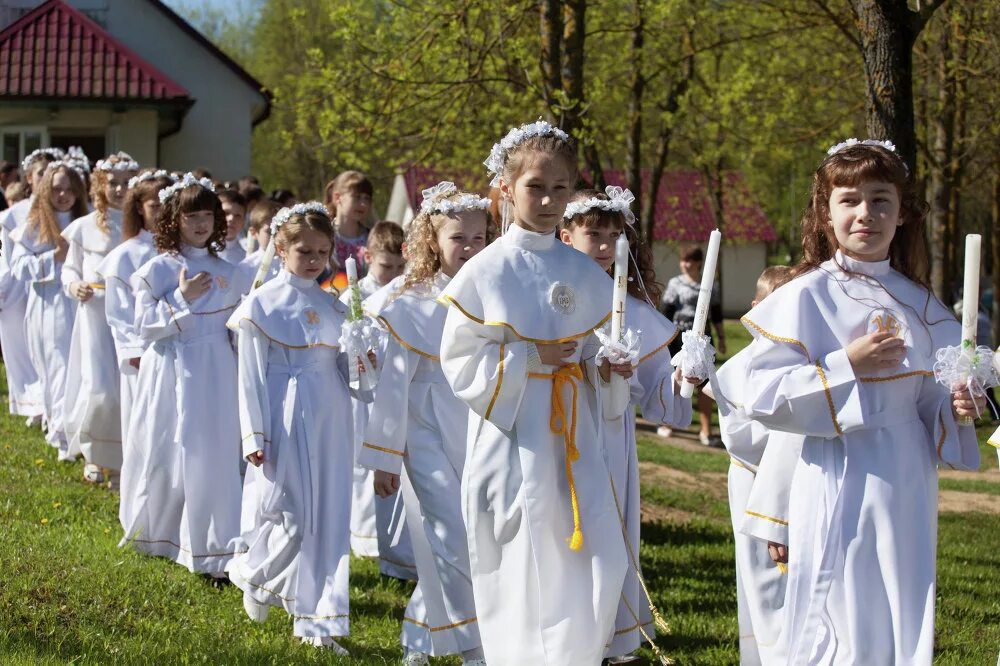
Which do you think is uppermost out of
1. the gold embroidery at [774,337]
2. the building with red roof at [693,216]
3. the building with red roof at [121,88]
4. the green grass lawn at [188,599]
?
the building with red roof at [121,88]

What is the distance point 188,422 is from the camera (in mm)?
7945

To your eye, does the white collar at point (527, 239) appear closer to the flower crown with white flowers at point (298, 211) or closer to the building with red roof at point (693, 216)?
the flower crown with white flowers at point (298, 211)

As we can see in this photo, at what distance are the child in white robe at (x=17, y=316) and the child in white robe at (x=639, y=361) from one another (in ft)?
23.7

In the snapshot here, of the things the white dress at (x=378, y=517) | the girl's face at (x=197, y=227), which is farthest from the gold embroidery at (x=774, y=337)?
the girl's face at (x=197, y=227)

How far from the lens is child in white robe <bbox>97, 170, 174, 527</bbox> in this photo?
27.1 ft

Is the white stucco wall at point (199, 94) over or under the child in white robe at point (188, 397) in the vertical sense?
over

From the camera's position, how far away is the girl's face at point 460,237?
6.61 meters

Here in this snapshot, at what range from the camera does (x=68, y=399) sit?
35.2 ft

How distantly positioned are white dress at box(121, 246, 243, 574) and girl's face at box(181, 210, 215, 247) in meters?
0.05

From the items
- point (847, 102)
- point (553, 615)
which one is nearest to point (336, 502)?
point (553, 615)

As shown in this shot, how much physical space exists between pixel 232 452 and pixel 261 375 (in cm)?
131

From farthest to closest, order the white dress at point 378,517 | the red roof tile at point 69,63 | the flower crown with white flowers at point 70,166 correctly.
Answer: the red roof tile at point 69,63 → the flower crown with white flowers at point 70,166 → the white dress at point 378,517

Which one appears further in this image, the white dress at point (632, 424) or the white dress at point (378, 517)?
the white dress at point (378, 517)

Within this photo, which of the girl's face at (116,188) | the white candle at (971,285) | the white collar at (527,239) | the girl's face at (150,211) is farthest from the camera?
the girl's face at (116,188)
